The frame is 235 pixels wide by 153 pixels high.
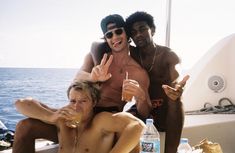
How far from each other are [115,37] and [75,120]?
706 millimetres

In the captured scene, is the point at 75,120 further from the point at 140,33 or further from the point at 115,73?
the point at 140,33

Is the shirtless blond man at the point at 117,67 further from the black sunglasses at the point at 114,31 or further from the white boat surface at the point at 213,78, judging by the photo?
the white boat surface at the point at 213,78

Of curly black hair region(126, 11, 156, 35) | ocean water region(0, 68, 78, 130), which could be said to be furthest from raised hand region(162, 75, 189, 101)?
ocean water region(0, 68, 78, 130)

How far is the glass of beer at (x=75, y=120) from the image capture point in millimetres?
1619

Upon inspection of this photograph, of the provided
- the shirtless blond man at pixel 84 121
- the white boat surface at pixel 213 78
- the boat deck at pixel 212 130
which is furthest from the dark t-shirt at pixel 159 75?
the white boat surface at pixel 213 78

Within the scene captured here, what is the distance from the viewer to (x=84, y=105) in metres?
1.69

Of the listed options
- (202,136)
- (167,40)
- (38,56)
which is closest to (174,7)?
(167,40)

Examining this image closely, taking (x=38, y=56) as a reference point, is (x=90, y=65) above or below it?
above

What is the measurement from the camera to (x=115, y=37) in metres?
2.12

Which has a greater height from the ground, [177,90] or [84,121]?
[177,90]

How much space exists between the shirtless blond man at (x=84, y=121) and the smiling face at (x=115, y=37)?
456 millimetres

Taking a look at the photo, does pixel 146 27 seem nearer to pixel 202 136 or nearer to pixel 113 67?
pixel 113 67

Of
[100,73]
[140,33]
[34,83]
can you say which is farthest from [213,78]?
[34,83]

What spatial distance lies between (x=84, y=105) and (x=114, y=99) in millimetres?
480
